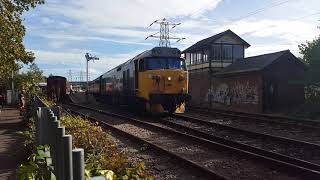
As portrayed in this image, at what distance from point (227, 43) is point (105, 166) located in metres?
45.4

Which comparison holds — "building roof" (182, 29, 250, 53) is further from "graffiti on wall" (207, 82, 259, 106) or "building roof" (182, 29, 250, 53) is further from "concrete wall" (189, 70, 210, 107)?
"graffiti on wall" (207, 82, 259, 106)

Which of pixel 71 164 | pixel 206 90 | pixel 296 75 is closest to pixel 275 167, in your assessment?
pixel 71 164

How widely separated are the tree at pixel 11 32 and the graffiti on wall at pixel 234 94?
16.8 metres

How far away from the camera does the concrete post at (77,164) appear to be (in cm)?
293

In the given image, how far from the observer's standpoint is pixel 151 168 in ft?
35.1

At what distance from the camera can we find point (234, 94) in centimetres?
3578

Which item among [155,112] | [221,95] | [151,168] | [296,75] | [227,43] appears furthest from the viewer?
[227,43]

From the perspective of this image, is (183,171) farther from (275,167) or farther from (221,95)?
(221,95)

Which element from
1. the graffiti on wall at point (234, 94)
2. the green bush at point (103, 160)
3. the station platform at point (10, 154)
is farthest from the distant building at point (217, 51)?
the green bush at point (103, 160)

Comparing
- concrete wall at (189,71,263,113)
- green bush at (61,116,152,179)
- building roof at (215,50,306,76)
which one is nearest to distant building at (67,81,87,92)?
concrete wall at (189,71,263,113)

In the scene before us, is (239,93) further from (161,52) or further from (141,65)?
(141,65)

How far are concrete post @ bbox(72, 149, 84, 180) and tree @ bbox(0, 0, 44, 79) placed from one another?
1695cm

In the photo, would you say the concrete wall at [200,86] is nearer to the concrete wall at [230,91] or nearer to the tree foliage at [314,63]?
the concrete wall at [230,91]

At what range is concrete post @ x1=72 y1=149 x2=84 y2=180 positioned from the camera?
2932 millimetres
